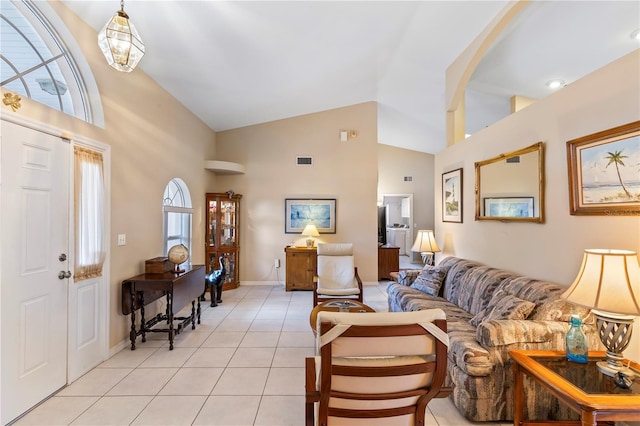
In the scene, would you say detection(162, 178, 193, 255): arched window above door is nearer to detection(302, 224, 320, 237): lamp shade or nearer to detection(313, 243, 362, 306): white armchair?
detection(302, 224, 320, 237): lamp shade

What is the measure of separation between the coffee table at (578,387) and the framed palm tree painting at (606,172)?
0.92 meters

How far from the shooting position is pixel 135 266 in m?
3.28

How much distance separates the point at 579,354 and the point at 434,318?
1165 mm

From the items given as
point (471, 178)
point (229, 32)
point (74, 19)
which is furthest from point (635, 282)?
point (74, 19)

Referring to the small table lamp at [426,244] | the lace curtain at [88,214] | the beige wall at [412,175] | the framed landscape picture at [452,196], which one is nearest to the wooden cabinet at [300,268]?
the small table lamp at [426,244]

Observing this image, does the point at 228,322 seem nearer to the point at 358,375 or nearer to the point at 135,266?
the point at 135,266

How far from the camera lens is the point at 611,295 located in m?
1.52

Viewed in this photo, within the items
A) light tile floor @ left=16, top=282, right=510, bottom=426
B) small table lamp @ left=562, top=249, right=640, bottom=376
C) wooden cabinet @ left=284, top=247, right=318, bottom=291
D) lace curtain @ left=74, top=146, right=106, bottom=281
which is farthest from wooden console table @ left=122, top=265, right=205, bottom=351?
small table lamp @ left=562, top=249, right=640, bottom=376

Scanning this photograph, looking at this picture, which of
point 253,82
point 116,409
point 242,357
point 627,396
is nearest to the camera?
point 627,396

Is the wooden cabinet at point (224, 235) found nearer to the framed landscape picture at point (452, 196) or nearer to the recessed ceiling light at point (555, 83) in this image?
the framed landscape picture at point (452, 196)

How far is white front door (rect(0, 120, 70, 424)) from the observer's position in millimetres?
1938

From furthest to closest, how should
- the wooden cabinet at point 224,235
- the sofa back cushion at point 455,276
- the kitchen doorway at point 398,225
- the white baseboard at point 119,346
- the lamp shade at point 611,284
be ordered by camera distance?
1. the kitchen doorway at point 398,225
2. the wooden cabinet at point 224,235
3. the sofa back cushion at point 455,276
4. the white baseboard at point 119,346
5. the lamp shade at point 611,284

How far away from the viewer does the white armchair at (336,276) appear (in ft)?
13.4

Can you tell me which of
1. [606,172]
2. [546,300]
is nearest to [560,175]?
[606,172]
